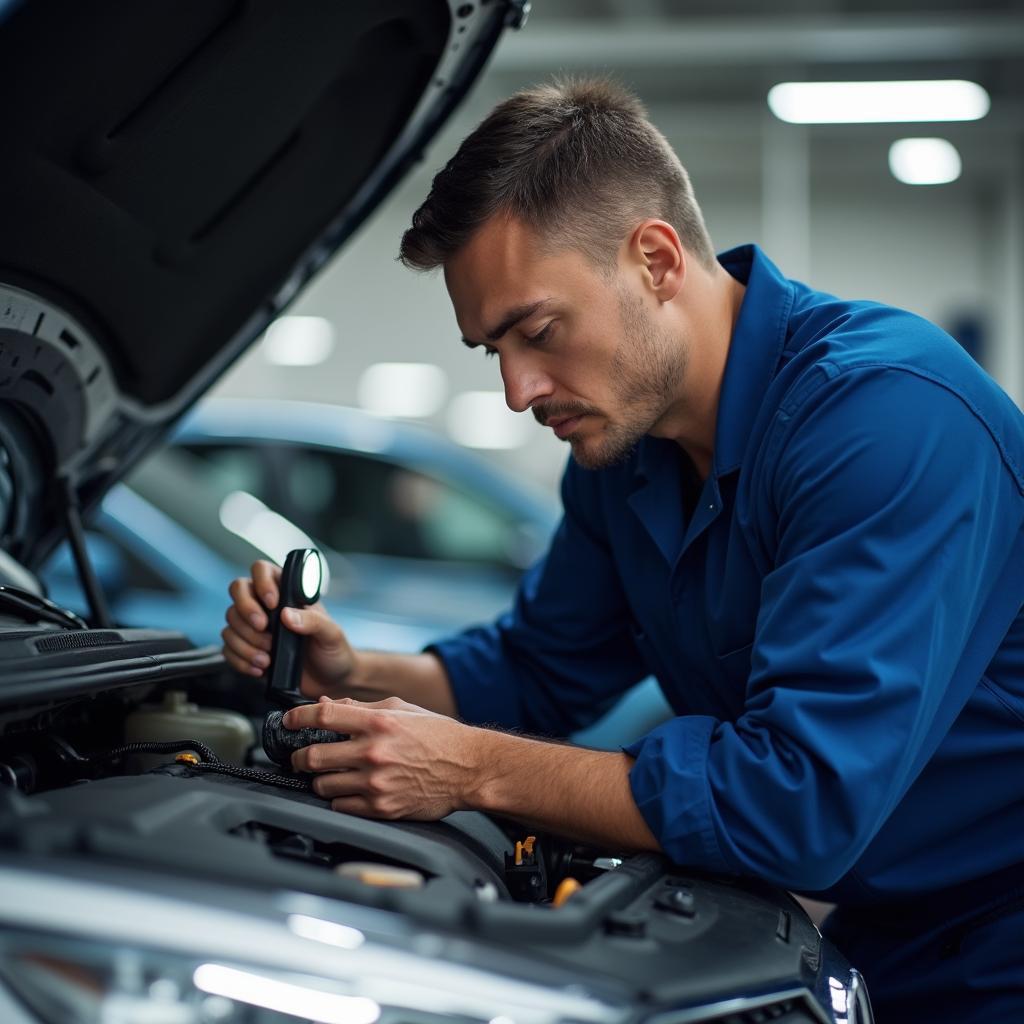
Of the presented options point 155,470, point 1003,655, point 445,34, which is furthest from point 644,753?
point 155,470

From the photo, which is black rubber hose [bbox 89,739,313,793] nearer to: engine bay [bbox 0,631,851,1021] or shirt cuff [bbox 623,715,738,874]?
engine bay [bbox 0,631,851,1021]

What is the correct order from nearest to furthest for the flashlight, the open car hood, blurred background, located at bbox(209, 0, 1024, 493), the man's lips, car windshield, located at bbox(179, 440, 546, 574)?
1. the open car hood
2. the man's lips
3. the flashlight
4. car windshield, located at bbox(179, 440, 546, 574)
5. blurred background, located at bbox(209, 0, 1024, 493)

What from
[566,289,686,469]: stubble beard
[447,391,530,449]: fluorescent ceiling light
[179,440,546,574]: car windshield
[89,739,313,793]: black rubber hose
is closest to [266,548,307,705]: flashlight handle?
[89,739,313,793]: black rubber hose

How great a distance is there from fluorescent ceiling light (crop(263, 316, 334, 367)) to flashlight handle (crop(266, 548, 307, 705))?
441 inches

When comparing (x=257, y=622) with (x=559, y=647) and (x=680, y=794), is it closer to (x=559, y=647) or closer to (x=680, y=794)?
(x=559, y=647)

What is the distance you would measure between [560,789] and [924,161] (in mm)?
11204

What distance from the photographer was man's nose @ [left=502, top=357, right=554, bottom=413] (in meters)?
1.51

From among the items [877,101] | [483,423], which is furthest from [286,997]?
[483,423]

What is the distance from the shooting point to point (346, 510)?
4.60 meters

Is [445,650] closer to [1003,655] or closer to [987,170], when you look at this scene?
[1003,655]

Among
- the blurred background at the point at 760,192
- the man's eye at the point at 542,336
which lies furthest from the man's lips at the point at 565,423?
the blurred background at the point at 760,192

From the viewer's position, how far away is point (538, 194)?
1471mm

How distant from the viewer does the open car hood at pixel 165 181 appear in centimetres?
143

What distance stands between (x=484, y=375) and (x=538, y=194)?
1084 cm
